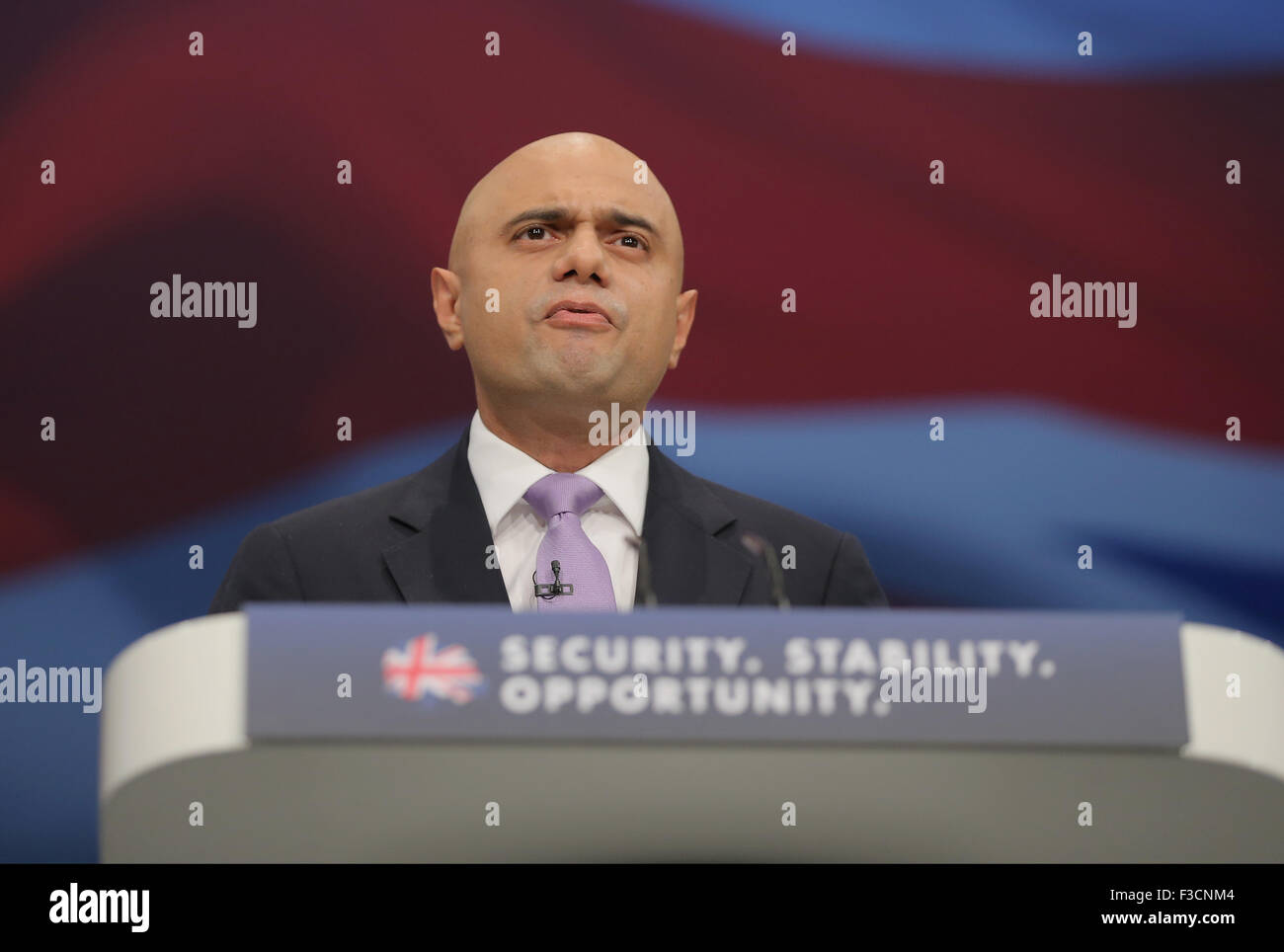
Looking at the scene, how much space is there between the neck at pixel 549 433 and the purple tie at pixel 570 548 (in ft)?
1.05

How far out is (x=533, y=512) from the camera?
2859 mm

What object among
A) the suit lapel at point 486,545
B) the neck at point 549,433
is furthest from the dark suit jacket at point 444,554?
the neck at point 549,433

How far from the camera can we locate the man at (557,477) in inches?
108

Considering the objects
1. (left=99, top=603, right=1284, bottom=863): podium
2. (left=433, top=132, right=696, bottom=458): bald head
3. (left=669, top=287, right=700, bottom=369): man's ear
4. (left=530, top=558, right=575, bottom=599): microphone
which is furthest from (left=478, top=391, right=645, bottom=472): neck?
(left=99, top=603, right=1284, bottom=863): podium

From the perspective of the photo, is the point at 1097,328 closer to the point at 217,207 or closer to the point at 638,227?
the point at 638,227

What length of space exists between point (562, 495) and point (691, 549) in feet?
0.74

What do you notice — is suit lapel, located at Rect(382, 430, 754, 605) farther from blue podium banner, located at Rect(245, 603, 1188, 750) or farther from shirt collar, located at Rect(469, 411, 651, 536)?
blue podium banner, located at Rect(245, 603, 1188, 750)

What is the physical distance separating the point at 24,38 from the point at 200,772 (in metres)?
2.56

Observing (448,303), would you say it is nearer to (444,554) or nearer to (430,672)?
(444,554)

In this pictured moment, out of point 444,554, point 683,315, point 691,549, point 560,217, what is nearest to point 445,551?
point 444,554

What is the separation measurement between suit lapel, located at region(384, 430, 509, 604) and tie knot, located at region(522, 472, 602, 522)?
0.09 metres

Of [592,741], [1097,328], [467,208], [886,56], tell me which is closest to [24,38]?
[467,208]

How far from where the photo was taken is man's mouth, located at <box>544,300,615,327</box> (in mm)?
3088

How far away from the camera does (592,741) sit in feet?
5.74
